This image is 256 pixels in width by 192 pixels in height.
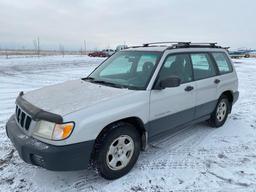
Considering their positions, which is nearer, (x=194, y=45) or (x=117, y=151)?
(x=117, y=151)

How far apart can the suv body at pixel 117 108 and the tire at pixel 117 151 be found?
0.04ft

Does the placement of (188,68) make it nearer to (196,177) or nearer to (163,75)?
(163,75)

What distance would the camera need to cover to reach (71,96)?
11.0 ft

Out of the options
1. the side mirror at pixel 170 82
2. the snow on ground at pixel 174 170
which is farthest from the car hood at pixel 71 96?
the snow on ground at pixel 174 170

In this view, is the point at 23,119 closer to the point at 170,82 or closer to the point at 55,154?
the point at 55,154

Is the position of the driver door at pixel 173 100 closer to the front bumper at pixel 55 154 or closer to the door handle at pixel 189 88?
the door handle at pixel 189 88

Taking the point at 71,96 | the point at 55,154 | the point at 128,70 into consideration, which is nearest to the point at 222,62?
the point at 128,70

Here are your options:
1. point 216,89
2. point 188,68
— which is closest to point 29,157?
point 188,68

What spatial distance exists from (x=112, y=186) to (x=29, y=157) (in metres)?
1.11

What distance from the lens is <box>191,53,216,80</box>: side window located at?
4.46 metres

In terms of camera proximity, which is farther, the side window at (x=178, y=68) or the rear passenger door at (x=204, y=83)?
the rear passenger door at (x=204, y=83)

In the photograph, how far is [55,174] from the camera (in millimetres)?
3377

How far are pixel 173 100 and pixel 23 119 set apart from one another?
88.6 inches

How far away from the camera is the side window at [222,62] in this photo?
5141mm
